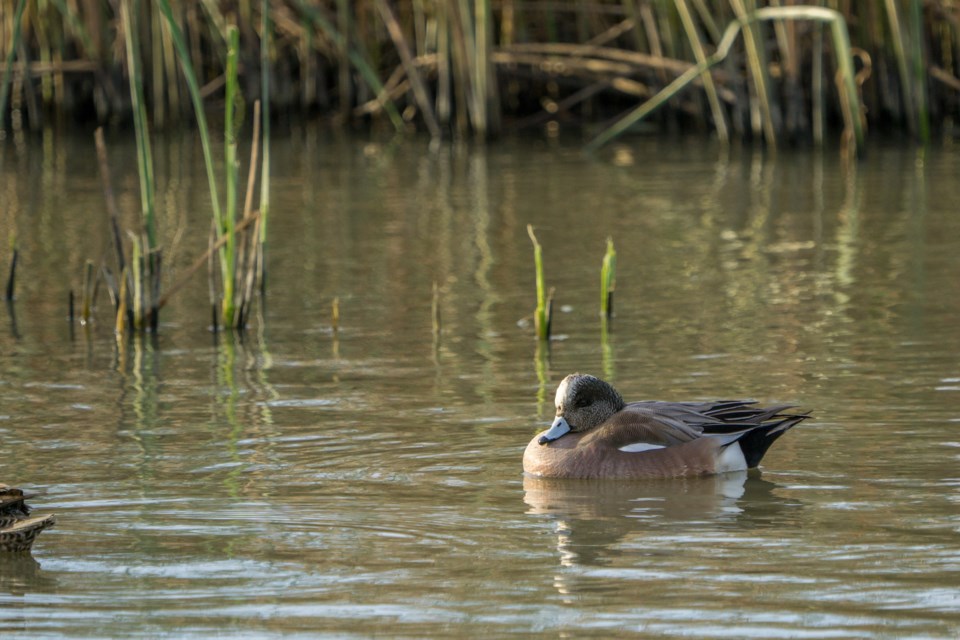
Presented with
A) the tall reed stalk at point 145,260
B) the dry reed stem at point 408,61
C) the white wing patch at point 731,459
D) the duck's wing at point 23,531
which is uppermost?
the dry reed stem at point 408,61

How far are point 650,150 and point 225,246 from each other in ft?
34.9

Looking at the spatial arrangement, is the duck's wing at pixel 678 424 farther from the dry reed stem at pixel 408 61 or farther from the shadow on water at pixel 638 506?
the dry reed stem at pixel 408 61

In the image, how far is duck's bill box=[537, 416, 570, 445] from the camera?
20.6 ft

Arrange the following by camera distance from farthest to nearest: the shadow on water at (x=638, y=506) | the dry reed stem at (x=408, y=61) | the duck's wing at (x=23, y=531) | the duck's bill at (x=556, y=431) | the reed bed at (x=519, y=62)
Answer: the dry reed stem at (x=408, y=61)
the reed bed at (x=519, y=62)
the duck's bill at (x=556, y=431)
the shadow on water at (x=638, y=506)
the duck's wing at (x=23, y=531)

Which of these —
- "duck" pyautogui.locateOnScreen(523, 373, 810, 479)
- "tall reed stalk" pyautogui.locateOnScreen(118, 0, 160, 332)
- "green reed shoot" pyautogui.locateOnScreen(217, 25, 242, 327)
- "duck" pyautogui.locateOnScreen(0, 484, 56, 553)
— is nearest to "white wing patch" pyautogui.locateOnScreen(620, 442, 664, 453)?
"duck" pyautogui.locateOnScreen(523, 373, 810, 479)

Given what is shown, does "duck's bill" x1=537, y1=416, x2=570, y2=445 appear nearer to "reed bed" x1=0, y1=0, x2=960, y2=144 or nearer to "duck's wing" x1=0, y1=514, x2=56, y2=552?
"duck's wing" x1=0, y1=514, x2=56, y2=552

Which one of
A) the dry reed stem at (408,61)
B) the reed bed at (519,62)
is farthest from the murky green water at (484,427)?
the dry reed stem at (408,61)

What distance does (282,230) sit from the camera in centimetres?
1359

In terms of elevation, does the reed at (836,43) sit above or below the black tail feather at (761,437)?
above

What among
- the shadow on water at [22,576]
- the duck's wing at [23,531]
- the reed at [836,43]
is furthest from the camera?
the reed at [836,43]

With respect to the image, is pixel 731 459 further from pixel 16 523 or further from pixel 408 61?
pixel 408 61

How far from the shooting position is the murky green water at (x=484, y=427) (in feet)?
15.7

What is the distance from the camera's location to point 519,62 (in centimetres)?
1962

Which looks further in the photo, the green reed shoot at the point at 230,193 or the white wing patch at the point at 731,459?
the green reed shoot at the point at 230,193
